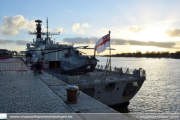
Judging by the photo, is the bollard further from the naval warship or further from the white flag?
the white flag

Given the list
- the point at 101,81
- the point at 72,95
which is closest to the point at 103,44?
the point at 101,81

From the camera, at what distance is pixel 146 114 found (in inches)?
687

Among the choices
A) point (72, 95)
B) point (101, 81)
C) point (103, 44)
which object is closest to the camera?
point (72, 95)

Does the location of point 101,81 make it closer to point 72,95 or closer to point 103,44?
point 103,44

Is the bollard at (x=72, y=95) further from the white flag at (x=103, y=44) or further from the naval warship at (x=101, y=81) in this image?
the white flag at (x=103, y=44)

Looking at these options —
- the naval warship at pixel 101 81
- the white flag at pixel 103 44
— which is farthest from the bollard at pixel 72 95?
the white flag at pixel 103 44

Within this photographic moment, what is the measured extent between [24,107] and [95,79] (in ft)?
32.2

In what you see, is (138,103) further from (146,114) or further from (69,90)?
(69,90)

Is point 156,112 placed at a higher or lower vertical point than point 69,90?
lower

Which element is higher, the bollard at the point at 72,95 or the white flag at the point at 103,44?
the white flag at the point at 103,44

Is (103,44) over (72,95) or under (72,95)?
over

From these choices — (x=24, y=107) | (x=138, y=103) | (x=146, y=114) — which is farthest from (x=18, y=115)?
(x=138, y=103)

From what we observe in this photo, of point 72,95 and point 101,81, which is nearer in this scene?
point 72,95

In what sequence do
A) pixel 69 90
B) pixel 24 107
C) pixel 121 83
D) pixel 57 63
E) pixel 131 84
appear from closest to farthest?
pixel 24 107, pixel 69 90, pixel 121 83, pixel 131 84, pixel 57 63
